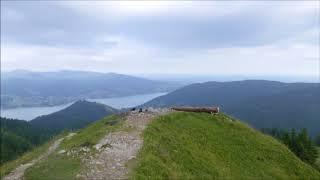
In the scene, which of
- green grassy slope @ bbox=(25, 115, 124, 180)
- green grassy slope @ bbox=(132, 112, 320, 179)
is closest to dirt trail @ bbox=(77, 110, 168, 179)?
green grassy slope @ bbox=(25, 115, 124, 180)

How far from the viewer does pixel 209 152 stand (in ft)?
120

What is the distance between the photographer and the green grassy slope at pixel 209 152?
30.8 meters

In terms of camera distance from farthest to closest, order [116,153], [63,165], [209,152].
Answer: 1. [209,152]
2. [116,153]
3. [63,165]

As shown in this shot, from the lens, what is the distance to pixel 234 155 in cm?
3822

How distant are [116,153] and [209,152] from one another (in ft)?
30.0

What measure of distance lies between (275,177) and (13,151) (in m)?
144

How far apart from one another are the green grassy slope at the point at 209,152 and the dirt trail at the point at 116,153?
0.77m

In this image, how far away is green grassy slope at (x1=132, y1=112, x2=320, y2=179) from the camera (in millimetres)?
30797

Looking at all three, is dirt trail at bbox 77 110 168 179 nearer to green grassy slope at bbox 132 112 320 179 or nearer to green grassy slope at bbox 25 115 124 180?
green grassy slope at bbox 25 115 124 180

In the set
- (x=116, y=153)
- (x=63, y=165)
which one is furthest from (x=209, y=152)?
(x=63, y=165)

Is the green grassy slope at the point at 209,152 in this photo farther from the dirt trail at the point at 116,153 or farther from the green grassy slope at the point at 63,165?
the green grassy slope at the point at 63,165

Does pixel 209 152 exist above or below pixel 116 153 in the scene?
below

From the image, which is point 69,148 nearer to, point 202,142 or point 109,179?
point 109,179

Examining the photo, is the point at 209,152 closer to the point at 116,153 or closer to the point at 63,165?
the point at 116,153
